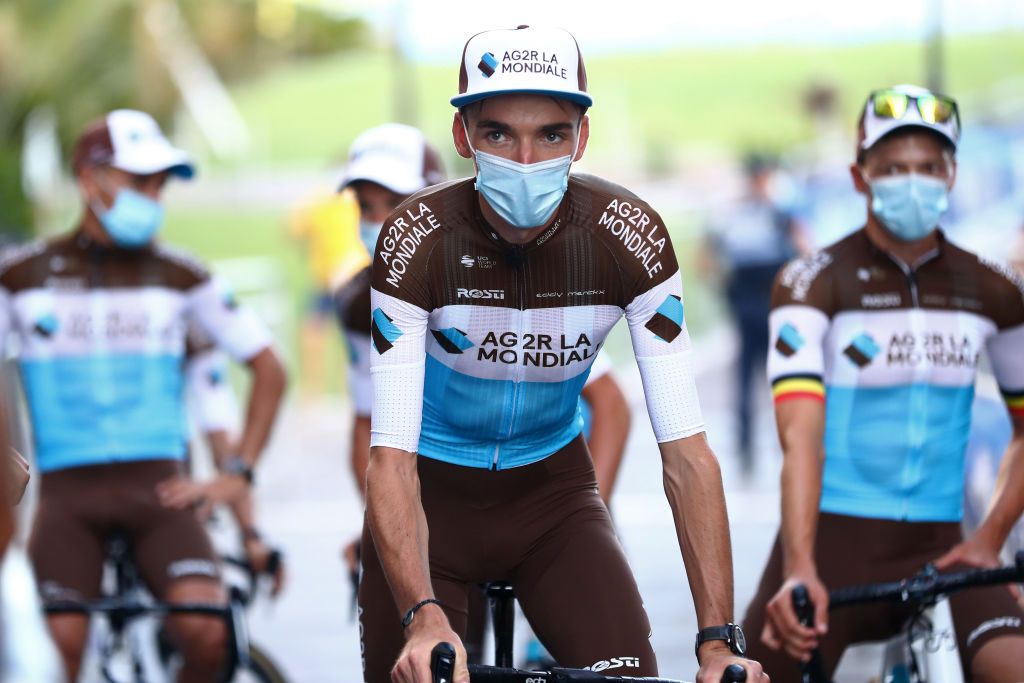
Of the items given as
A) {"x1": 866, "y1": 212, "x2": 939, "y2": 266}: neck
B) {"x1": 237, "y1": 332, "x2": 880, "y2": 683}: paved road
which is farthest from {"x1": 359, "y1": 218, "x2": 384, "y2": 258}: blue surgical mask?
{"x1": 237, "y1": 332, "x2": 880, "y2": 683}: paved road

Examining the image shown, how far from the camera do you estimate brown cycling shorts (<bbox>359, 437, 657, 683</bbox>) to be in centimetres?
411

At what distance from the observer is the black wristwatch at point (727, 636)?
376 centimetres

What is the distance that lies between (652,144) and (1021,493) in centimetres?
6046

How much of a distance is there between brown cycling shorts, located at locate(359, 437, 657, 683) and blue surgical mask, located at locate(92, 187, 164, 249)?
7.66 ft

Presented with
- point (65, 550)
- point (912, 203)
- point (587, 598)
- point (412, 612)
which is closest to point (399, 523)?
point (412, 612)

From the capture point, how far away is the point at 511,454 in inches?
174

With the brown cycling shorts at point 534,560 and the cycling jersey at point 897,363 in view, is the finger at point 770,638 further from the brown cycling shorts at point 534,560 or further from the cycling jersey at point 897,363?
the brown cycling shorts at point 534,560

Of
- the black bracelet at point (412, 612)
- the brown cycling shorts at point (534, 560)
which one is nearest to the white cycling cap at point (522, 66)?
the brown cycling shorts at point (534, 560)

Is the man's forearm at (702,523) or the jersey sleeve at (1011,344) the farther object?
the jersey sleeve at (1011,344)

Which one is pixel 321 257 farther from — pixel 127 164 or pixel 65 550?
pixel 65 550

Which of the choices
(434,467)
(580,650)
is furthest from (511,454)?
(580,650)

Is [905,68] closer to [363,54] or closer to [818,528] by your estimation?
[363,54]

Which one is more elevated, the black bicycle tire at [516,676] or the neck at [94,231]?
the neck at [94,231]

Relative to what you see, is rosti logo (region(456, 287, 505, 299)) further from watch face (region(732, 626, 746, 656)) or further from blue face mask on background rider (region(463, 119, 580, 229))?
watch face (region(732, 626, 746, 656))
